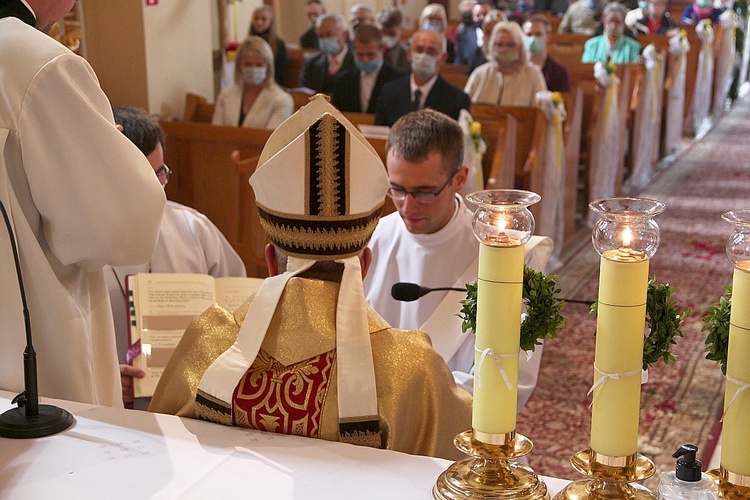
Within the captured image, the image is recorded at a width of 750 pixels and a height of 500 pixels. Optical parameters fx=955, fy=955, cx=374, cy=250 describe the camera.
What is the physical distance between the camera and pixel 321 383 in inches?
70.6

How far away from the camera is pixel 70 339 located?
89.8 inches

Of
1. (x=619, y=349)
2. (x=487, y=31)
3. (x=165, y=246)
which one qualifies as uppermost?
(x=487, y=31)

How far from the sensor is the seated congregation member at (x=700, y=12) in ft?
50.6

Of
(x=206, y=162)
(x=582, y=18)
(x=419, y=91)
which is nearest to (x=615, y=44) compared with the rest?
(x=582, y=18)

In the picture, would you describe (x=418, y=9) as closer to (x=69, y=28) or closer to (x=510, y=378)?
(x=69, y=28)

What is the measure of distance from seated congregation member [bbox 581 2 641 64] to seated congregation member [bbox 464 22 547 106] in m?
3.40

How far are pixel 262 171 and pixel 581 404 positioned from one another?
3.13 m

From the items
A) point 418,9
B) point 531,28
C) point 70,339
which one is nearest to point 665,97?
point 531,28

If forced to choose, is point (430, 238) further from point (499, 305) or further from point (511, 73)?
point (511, 73)

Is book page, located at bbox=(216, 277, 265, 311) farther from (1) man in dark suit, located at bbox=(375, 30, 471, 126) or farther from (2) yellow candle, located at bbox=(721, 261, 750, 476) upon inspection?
(1) man in dark suit, located at bbox=(375, 30, 471, 126)

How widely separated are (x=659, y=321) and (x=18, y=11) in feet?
5.61

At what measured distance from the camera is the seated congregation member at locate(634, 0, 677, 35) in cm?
1366

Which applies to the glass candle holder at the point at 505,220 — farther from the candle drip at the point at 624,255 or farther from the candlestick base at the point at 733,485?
the candlestick base at the point at 733,485

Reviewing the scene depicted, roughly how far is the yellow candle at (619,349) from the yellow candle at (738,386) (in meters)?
0.12
